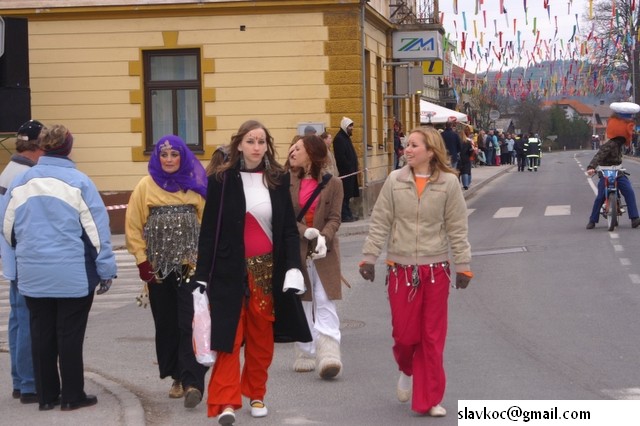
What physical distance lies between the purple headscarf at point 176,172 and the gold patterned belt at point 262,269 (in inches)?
33.6

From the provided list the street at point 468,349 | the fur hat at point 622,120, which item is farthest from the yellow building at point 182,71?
the street at point 468,349

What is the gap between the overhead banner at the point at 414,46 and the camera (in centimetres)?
2750

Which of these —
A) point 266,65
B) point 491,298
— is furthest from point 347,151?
point 491,298

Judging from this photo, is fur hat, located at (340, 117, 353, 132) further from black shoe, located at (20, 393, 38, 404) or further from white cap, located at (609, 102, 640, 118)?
black shoe, located at (20, 393, 38, 404)

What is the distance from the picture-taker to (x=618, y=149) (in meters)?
18.7

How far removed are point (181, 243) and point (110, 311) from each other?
→ 205 inches

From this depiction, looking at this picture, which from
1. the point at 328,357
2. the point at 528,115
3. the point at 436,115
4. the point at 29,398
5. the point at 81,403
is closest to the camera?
the point at 81,403

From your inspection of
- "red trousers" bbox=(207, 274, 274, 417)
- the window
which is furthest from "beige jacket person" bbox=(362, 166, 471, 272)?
the window

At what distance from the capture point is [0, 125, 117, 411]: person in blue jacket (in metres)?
7.16

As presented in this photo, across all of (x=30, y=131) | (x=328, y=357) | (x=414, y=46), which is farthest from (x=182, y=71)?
(x=328, y=357)

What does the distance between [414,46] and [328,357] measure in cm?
2032

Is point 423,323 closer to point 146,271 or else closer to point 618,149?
point 146,271

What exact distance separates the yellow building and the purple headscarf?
14.7m

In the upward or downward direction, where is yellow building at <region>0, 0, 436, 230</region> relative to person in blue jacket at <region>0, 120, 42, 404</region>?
upward
